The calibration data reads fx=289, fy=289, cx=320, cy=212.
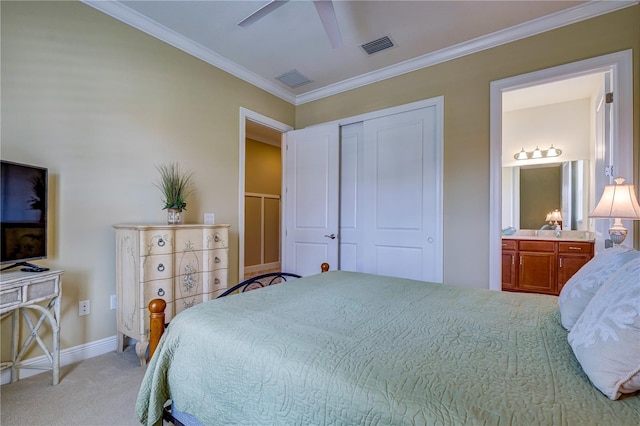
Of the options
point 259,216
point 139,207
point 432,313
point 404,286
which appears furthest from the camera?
point 259,216

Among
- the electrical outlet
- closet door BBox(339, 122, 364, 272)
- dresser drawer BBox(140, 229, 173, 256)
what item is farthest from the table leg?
closet door BBox(339, 122, 364, 272)

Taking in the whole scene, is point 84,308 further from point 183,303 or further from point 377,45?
point 377,45

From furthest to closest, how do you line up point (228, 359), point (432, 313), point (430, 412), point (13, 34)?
point (13, 34), point (432, 313), point (228, 359), point (430, 412)

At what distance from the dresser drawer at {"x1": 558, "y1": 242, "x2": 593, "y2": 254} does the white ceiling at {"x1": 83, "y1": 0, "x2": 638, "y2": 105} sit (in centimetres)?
271

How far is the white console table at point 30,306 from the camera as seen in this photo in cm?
163

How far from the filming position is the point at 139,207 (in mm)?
2541

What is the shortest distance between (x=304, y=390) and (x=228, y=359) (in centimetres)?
33

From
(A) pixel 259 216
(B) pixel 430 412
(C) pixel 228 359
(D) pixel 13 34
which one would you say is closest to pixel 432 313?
(B) pixel 430 412

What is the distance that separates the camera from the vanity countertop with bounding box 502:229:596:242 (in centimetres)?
393

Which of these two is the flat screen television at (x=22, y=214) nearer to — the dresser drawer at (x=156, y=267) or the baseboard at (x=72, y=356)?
the dresser drawer at (x=156, y=267)

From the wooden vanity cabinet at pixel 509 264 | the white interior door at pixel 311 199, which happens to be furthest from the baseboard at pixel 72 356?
the wooden vanity cabinet at pixel 509 264

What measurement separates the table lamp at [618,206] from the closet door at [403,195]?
1.23 meters

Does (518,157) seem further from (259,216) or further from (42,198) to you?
(42,198)

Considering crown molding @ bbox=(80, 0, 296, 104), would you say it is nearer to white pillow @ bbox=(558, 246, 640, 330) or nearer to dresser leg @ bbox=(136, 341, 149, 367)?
dresser leg @ bbox=(136, 341, 149, 367)
